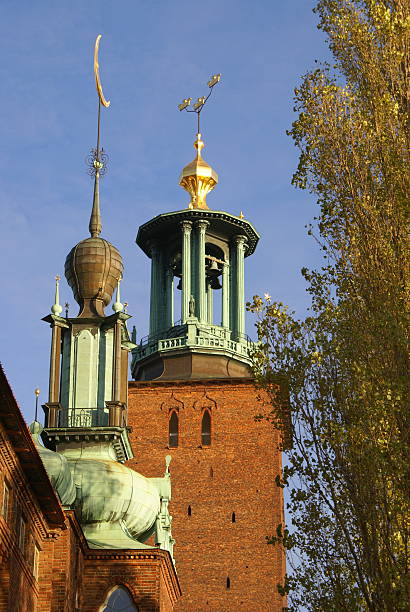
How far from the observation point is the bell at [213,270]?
4778cm

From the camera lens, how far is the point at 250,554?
137 ft

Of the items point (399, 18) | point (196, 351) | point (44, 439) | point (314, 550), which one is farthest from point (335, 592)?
point (196, 351)

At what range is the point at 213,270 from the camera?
158ft

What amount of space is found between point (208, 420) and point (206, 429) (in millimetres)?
264

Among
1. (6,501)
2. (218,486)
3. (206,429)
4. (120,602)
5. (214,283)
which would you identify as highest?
(214,283)

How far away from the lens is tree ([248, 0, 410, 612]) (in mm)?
20297

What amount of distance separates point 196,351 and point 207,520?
5216mm

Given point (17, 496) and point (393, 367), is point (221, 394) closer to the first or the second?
point (17, 496)

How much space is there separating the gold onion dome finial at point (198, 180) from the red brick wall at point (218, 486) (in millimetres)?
7927

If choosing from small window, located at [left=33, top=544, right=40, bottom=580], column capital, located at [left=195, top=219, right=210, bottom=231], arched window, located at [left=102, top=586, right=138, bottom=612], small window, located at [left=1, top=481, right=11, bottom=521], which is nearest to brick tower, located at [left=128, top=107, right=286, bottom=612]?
column capital, located at [left=195, top=219, right=210, bottom=231]

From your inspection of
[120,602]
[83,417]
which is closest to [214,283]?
[83,417]

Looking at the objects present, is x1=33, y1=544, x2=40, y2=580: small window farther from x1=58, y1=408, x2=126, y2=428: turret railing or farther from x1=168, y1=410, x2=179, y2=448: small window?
x1=168, y1=410, x2=179, y2=448: small window

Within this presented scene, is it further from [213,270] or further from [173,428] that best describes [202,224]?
[173,428]

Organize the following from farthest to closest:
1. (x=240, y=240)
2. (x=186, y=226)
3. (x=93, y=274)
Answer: (x=240, y=240) < (x=186, y=226) < (x=93, y=274)
